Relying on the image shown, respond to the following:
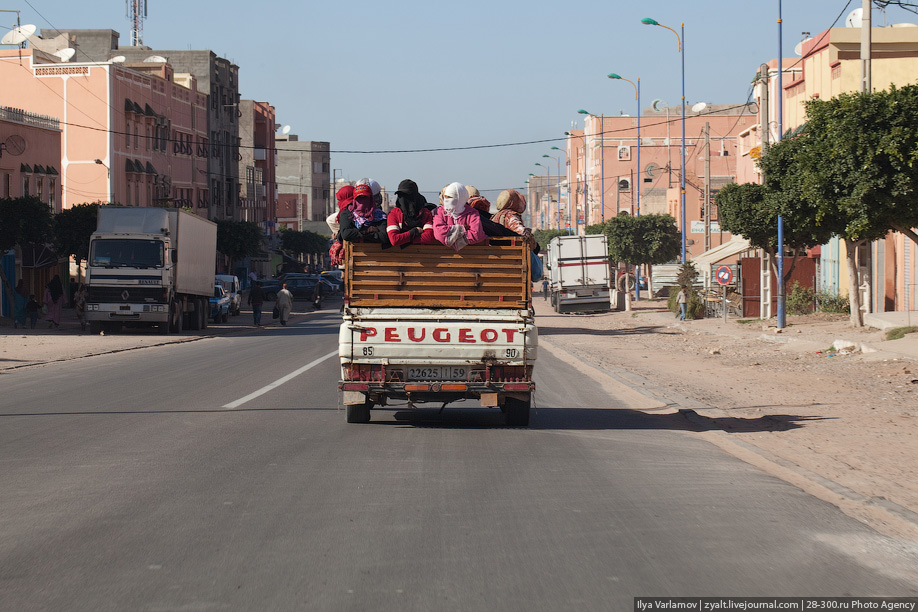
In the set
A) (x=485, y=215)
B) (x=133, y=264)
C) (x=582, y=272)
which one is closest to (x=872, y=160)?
(x=485, y=215)

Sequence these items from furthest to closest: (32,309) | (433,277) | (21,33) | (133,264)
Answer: (21,33), (32,309), (133,264), (433,277)

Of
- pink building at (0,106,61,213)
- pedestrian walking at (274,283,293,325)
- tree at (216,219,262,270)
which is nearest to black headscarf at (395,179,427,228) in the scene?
pedestrian walking at (274,283,293,325)

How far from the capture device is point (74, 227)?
143 ft

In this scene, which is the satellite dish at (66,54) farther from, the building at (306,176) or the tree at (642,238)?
the building at (306,176)

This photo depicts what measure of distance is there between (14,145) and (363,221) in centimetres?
3820

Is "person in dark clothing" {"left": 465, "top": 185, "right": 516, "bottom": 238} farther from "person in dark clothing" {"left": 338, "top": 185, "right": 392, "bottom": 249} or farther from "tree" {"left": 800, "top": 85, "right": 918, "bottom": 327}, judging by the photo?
"tree" {"left": 800, "top": 85, "right": 918, "bottom": 327}

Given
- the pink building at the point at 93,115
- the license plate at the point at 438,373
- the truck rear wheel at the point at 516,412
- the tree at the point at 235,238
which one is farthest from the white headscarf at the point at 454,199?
the tree at the point at 235,238

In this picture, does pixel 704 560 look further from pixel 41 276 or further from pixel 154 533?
pixel 41 276

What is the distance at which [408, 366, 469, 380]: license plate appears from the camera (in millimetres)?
10977

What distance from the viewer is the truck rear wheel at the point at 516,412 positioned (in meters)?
11.7

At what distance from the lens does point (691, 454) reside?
988 cm

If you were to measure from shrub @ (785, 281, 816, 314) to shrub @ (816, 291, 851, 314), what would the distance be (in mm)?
308

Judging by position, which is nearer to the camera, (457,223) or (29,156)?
(457,223)

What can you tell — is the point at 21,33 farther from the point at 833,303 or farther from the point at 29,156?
the point at 833,303
